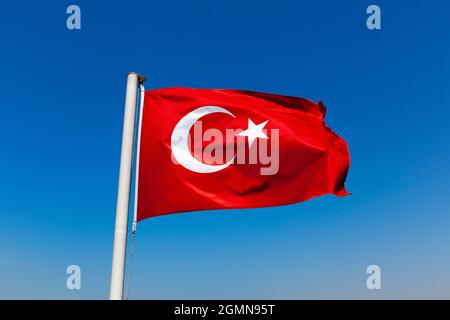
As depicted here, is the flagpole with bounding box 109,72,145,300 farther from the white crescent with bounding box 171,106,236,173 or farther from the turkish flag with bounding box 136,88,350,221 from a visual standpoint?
the white crescent with bounding box 171,106,236,173

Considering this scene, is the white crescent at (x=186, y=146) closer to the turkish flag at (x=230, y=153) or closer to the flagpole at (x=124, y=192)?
the turkish flag at (x=230, y=153)

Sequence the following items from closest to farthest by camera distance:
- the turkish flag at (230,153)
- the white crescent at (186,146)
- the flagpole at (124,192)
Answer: the flagpole at (124,192) → the turkish flag at (230,153) → the white crescent at (186,146)

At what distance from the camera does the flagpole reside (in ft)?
31.8

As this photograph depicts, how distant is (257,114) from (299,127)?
43.4 inches

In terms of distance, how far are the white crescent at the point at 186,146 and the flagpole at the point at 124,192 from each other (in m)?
1.48

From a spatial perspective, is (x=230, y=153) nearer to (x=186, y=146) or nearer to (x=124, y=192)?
(x=186, y=146)

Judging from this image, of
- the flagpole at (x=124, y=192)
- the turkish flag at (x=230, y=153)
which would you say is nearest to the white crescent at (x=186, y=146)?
the turkish flag at (x=230, y=153)

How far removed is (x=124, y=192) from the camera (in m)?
10.0

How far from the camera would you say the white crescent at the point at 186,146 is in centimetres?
1187

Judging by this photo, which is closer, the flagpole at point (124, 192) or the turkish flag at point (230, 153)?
the flagpole at point (124, 192)

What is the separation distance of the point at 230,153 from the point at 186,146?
1.04 metres

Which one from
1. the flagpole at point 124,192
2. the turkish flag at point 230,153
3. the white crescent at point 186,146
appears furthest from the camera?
the white crescent at point 186,146
